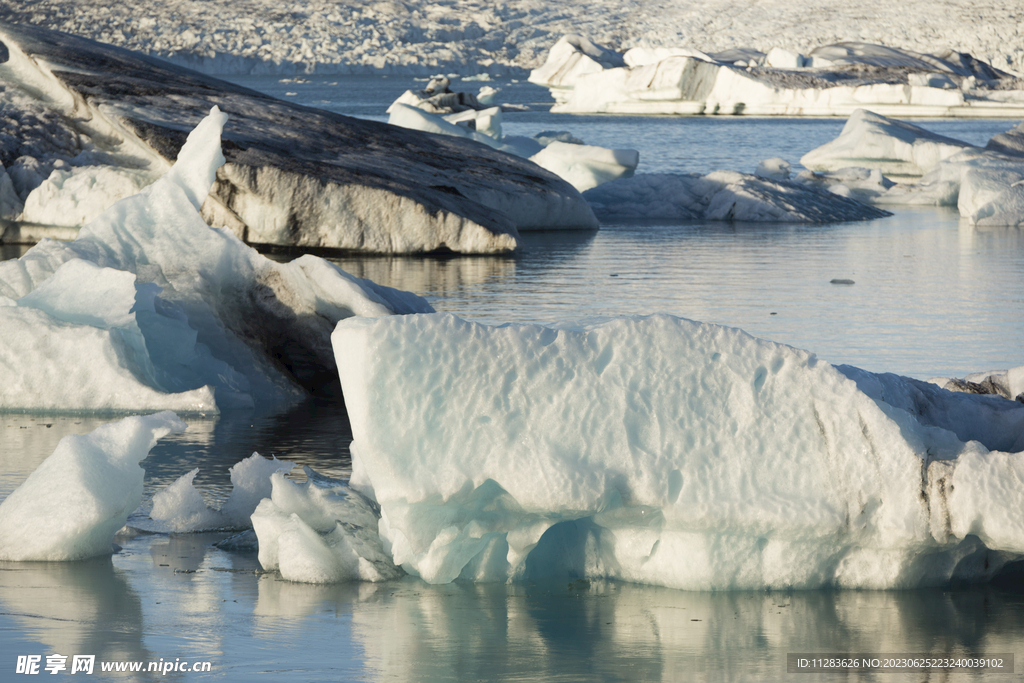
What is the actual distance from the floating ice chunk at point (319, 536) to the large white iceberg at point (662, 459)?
0.11 metres

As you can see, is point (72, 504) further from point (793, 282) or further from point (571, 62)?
point (571, 62)

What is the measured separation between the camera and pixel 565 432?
10.7 ft

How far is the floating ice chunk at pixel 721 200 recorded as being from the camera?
625 inches

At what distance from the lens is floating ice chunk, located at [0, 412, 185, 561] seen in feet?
11.6

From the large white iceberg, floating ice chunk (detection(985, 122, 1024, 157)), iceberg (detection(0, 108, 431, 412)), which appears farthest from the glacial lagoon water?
floating ice chunk (detection(985, 122, 1024, 157))

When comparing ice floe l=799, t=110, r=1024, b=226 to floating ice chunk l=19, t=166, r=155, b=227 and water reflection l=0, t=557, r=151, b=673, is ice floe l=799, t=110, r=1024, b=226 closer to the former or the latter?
floating ice chunk l=19, t=166, r=155, b=227

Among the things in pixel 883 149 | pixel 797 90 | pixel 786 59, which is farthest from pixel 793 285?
pixel 786 59

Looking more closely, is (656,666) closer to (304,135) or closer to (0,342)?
(0,342)

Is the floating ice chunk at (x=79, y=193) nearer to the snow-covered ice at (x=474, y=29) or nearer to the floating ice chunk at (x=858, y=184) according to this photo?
the floating ice chunk at (x=858, y=184)

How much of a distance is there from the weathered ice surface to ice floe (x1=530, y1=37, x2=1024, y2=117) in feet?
104

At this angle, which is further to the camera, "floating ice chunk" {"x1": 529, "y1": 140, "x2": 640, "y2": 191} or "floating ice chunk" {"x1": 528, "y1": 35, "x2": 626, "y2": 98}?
"floating ice chunk" {"x1": 528, "y1": 35, "x2": 626, "y2": 98}

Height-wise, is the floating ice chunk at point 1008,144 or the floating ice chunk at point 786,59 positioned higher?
the floating ice chunk at point 786,59

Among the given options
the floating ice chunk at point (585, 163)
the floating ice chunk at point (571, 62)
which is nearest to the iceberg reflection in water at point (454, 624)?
the floating ice chunk at point (585, 163)

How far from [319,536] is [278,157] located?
8468mm
